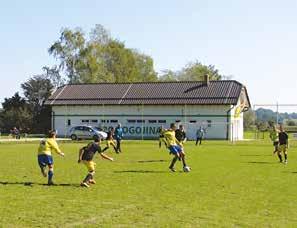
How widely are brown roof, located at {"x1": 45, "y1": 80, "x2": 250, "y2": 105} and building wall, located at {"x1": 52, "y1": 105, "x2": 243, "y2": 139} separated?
68 centimetres

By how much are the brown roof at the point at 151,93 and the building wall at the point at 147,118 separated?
0.68 m

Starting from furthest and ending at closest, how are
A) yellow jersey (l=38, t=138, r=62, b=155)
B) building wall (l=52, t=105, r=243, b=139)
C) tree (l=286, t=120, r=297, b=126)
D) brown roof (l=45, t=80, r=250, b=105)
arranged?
1. tree (l=286, t=120, r=297, b=126)
2. brown roof (l=45, t=80, r=250, b=105)
3. building wall (l=52, t=105, r=243, b=139)
4. yellow jersey (l=38, t=138, r=62, b=155)

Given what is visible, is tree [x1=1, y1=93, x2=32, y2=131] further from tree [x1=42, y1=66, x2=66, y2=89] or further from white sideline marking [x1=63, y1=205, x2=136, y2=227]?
white sideline marking [x1=63, y1=205, x2=136, y2=227]

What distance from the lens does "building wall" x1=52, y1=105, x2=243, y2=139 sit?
58.9 meters

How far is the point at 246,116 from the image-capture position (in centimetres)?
8125

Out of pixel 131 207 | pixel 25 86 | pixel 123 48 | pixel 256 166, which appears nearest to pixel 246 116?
pixel 123 48

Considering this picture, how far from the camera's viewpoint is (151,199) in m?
12.9

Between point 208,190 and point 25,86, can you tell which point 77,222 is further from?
point 25,86

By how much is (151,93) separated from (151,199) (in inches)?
2055

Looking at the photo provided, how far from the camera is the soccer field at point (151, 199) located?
10195mm

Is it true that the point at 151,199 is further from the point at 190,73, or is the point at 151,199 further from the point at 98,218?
the point at 190,73

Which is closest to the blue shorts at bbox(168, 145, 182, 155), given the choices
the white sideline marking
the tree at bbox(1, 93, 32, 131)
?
the white sideline marking

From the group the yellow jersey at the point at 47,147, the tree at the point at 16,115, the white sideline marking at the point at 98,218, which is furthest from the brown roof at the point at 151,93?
the white sideline marking at the point at 98,218

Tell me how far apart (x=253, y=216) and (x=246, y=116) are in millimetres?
71703
